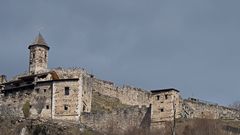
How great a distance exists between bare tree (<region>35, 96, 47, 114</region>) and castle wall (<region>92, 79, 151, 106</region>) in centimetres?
856

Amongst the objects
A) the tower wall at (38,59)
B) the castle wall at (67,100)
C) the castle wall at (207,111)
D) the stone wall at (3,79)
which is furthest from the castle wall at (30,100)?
the castle wall at (207,111)

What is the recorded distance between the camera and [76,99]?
83.8m

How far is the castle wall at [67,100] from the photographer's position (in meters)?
83.6

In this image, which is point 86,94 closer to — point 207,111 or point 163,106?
point 163,106

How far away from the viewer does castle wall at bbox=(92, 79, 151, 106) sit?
93500 mm

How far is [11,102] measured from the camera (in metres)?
88.4

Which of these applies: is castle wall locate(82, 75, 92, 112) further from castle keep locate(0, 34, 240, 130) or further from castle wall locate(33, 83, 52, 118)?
castle wall locate(33, 83, 52, 118)

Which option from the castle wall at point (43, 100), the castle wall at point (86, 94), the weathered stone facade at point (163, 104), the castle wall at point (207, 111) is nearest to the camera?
the weathered stone facade at point (163, 104)

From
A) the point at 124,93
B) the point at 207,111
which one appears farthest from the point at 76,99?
the point at 207,111

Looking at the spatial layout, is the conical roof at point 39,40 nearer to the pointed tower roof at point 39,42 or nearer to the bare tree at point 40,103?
the pointed tower roof at point 39,42

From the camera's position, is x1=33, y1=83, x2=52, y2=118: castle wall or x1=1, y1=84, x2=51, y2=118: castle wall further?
x1=1, y1=84, x2=51, y2=118: castle wall

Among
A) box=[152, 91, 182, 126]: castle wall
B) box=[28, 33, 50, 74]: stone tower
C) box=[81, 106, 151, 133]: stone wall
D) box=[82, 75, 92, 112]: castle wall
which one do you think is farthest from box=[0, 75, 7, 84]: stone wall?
box=[152, 91, 182, 126]: castle wall

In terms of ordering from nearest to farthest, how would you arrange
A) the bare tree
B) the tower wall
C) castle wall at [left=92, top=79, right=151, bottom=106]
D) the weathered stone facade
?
the weathered stone facade, the bare tree, the tower wall, castle wall at [left=92, top=79, right=151, bottom=106]

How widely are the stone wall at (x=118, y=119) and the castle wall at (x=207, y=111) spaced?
30.0 feet
